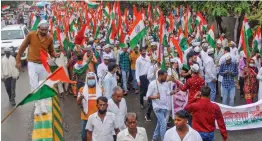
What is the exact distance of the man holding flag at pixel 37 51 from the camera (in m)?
8.16

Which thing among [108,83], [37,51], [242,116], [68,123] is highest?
[37,51]

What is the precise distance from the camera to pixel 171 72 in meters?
9.98

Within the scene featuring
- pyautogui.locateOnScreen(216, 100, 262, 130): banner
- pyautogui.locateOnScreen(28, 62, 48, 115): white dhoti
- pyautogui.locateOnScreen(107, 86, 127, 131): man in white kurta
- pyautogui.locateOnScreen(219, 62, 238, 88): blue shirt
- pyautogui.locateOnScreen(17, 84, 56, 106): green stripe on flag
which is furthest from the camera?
pyautogui.locateOnScreen(219, 62, 238, 88): blue shirt

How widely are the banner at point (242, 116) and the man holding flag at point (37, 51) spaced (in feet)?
12.9

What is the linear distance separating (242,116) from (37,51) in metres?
4.63

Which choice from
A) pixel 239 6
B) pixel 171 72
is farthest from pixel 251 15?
pixel 171 72

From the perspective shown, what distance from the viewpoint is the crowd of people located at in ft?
21.5

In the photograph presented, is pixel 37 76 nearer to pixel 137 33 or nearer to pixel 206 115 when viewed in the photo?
pixel 206 115

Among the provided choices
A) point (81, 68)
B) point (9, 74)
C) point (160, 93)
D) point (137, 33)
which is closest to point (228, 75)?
point (137, 33)

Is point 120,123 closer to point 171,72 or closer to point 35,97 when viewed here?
point 35,97

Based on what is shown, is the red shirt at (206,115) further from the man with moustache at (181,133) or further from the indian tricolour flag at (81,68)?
the indian tricolour flag at (81,68)

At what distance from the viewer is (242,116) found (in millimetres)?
10180

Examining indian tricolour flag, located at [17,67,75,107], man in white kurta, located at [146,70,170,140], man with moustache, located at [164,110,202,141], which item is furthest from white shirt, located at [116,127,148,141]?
man in white kurta, located at [146,70,170,140]

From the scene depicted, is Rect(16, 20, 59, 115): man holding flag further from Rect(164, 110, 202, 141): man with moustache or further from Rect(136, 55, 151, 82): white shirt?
Rect(136, 55, 151, 82): white shirt
